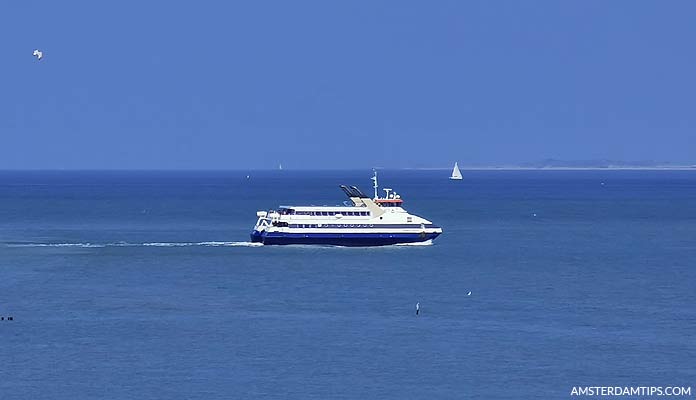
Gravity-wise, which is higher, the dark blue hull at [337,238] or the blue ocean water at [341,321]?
the dark blue hull at [337,238]

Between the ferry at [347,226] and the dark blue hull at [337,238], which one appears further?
the ferry at [347,226]

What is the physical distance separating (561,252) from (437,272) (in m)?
28.0

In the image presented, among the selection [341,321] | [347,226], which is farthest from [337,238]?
[341,321]

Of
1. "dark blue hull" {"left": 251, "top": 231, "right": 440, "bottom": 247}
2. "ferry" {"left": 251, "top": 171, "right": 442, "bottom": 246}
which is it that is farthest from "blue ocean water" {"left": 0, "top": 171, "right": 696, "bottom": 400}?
"ferry" {"left": 251, "top": 171, "right": 442, "bottom": 246}

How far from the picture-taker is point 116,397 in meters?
65.6

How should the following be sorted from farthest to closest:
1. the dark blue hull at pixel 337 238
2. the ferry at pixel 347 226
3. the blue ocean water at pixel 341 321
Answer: the ferry at pixel 347 226, the dark blue hull at pixel 337 238, the blue ocean water at pixel 341 321

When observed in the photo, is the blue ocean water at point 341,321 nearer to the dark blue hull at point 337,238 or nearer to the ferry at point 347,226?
the dark blue hull at point 337,238

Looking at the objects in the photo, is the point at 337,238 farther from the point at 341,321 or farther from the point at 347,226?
the point at 341,321

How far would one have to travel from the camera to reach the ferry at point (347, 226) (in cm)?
14275

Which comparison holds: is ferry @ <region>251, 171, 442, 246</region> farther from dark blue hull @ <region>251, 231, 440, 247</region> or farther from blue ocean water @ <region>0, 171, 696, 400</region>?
blue ocean water @ <region>0, 171, 696, 400</region>

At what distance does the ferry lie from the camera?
5620 inches

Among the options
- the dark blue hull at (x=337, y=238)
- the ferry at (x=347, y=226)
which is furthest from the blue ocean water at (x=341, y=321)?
the ferry at (x=347, y=226)

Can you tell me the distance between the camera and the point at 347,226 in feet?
470

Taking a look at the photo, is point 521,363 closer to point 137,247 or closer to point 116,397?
point 116,397
